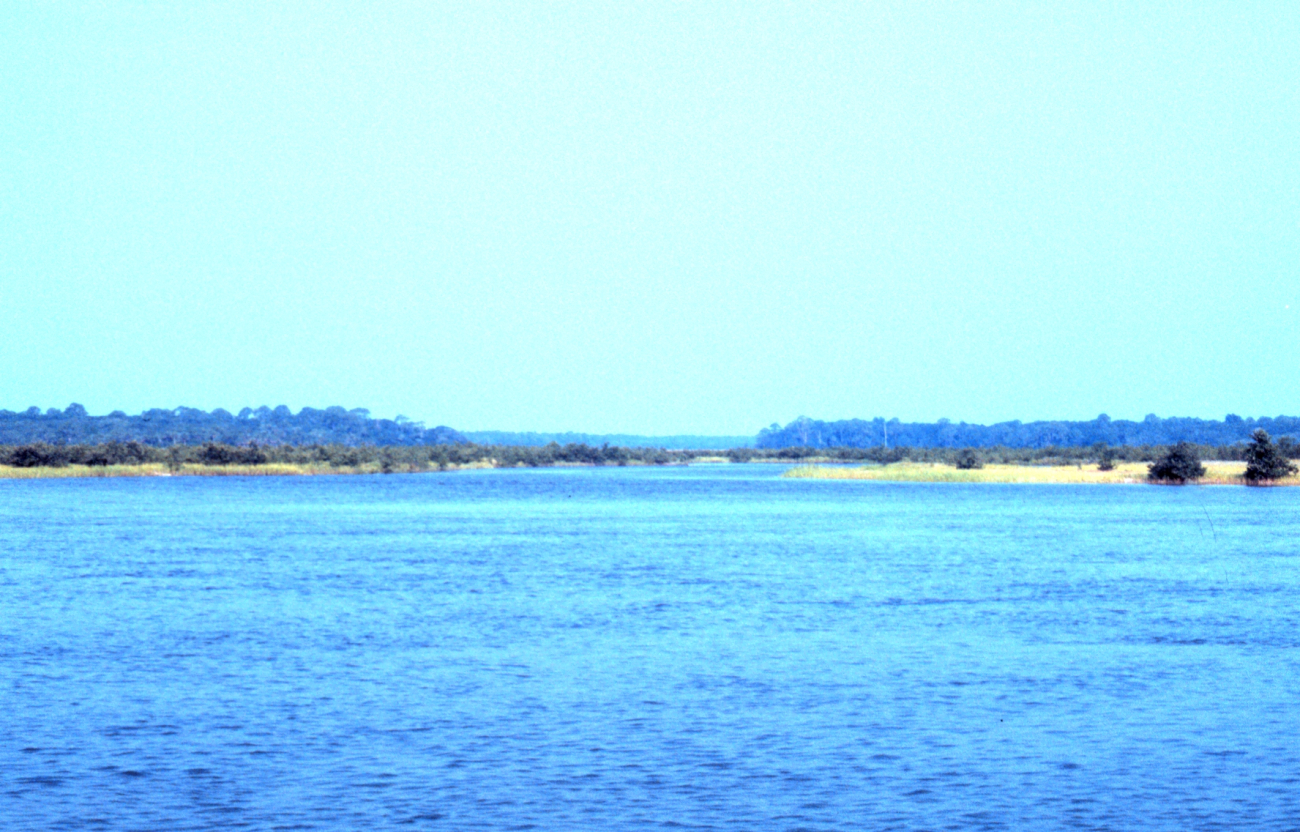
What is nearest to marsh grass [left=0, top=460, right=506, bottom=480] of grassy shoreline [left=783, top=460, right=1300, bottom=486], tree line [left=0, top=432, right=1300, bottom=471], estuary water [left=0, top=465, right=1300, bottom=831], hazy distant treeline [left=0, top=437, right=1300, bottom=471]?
hazy distant treeline [left=0, top=437, right=1300, bottom=471]

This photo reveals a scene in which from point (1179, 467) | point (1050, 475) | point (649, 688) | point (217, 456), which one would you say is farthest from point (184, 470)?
point (649, 688)

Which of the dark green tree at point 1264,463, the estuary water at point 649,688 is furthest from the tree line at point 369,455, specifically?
the estuary water at point 649,688

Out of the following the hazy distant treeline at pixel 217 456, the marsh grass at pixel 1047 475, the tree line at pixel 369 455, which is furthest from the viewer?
the hazy distant treeline at pixel 217 456

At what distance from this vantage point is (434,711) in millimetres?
18141

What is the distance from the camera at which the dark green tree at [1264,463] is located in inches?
3745

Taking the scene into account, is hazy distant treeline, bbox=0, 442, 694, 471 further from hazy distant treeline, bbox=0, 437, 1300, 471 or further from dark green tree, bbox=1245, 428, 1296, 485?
dark green tree, bbox=1245, 428, 1296, 485

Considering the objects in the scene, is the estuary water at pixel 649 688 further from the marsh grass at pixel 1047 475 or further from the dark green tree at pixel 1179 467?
the marsh grass at pixel 1047 475

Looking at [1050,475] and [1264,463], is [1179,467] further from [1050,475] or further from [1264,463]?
[1050,475]

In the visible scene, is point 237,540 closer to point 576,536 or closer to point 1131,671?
point 576,536

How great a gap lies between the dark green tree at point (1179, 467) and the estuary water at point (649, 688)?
187 ft

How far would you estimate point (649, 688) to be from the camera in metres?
19.9

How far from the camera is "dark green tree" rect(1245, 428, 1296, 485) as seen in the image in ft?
312

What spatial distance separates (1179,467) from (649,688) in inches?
3543

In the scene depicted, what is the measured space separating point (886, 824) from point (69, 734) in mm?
10216
